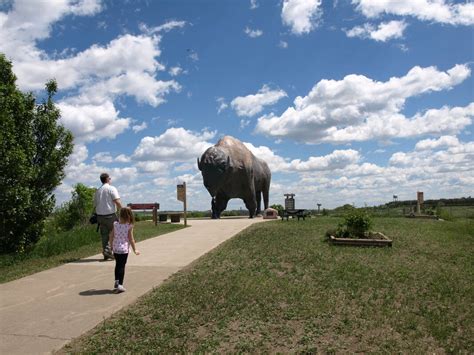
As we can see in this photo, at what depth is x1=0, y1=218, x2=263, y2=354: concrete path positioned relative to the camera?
15.0 ft

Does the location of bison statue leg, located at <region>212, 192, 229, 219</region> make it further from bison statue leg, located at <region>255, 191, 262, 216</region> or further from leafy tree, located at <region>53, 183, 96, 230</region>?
leafy tree, located at <region>53, 183, 96, 230</region>

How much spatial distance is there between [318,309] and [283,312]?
47cm

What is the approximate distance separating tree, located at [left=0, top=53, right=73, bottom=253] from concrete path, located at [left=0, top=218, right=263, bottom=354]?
1830 millimetres

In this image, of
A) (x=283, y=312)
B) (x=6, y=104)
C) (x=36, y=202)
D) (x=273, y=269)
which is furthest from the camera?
(x=36, y=202)

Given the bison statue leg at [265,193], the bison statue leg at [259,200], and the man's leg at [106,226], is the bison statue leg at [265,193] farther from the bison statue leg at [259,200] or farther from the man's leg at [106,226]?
the man's leg at [106,226]

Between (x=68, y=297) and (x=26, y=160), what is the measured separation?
14.7 feet

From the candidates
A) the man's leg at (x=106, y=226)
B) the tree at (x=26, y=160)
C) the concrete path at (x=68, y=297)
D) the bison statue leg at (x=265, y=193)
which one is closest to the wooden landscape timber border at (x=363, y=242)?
the concrete path at (x=68, y=297)

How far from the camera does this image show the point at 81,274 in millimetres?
7684

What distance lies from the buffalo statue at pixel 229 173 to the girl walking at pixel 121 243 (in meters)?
14.4

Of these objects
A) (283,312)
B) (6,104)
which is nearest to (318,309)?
(283,312)

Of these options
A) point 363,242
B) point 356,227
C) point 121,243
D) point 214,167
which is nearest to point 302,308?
point 121,243

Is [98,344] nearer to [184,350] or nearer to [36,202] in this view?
[184,350]

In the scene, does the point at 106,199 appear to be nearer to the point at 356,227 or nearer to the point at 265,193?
the point at 356,227

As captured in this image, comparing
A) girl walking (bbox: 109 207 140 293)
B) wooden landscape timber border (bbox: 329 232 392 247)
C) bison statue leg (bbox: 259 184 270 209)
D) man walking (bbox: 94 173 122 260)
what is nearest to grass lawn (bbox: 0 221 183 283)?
man walking (bbox: 94 173 122 260)
